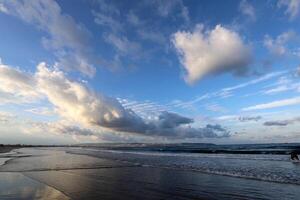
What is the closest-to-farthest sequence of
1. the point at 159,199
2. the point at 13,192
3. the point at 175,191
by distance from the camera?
1. the point at 159,199
2. the point at 13,192
3. the point at 175,191

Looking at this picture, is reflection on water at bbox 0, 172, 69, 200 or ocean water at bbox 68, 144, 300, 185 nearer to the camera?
reflection on water at bbox 0, 172, 69, 200

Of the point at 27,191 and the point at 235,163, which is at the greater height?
the point at 235,163

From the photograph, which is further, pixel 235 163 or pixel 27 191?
pixel 235 163

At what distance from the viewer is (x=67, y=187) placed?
15289 millimetres

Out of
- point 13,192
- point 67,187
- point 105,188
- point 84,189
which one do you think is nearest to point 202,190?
point 105,188

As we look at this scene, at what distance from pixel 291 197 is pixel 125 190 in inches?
297

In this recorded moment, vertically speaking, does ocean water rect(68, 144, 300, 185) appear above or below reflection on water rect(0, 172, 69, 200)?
above

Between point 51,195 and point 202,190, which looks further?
point 202,190

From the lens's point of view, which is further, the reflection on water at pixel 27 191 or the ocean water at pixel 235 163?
the ocean water at pixel 235 163

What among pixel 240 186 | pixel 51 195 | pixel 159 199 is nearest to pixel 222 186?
pixel 240 186

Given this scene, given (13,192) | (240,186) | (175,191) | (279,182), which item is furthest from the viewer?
(279,182)

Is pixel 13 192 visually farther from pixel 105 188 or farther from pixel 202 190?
pixel 202 190

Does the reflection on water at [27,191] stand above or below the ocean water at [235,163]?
below

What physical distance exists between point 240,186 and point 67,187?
912 cm
